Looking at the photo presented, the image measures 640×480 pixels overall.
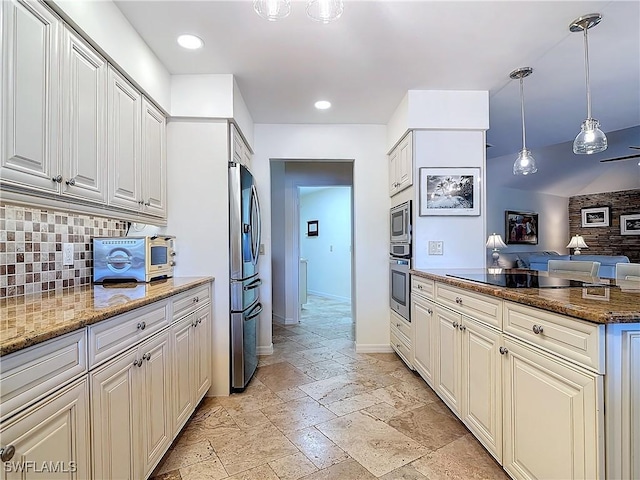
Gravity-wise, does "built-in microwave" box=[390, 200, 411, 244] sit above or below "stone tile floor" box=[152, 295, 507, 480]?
above

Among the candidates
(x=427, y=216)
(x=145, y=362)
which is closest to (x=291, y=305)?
(x=427, y=216)

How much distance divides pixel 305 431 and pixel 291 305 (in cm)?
282

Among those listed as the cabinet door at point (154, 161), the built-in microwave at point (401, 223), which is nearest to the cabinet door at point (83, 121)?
the cabinet door at point (154, 161)

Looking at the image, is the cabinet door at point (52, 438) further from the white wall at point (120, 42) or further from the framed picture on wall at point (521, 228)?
the framed picture on wall at point (521, 228)

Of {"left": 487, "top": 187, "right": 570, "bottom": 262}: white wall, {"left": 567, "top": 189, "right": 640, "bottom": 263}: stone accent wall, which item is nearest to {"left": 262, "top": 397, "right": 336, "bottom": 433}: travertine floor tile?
{"left": 487, "top": 187, "right": 570, "bottom": 262}: white wall

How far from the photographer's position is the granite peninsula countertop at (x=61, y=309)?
2.85ft

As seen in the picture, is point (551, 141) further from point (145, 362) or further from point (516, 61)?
point (145, 362)

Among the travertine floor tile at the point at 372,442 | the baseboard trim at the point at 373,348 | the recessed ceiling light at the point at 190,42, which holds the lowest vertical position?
the travertine floor tile at the point at 372,442

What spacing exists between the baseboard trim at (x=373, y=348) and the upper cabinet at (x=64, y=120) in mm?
2447

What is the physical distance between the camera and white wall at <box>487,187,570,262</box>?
25.0ft

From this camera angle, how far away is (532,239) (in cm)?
820

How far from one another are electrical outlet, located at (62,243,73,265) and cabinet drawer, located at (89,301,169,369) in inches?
25.1

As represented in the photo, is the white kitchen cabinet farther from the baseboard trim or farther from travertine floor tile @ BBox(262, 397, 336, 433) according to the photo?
the baseboard trim

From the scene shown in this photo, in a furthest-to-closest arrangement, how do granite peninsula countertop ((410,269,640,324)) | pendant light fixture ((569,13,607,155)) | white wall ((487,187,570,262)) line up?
white wall ((487,187,570,262)) → pendant light fixture ((569,13,607,155)) → granite peninsula countertop ((410,269,640,324))
